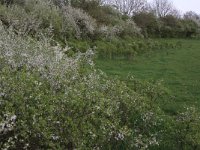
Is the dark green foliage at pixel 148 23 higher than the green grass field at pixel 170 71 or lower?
higher

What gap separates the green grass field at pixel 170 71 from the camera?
14946 millimetres

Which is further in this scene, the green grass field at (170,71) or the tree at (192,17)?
the tree at (192,17)

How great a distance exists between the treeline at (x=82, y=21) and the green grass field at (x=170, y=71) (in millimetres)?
3963

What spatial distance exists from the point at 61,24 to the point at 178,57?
346 inches

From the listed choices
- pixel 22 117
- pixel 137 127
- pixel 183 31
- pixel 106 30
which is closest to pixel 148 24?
pixel 183 31

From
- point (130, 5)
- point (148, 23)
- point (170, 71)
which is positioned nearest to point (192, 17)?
point (130, 5)

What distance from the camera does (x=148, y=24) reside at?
5153 cm

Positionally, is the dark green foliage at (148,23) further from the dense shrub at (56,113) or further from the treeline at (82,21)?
the dense shrub at (56,113)

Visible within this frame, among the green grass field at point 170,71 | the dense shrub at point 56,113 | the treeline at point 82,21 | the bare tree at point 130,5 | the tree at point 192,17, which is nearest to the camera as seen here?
the dense shrub at point 56,113

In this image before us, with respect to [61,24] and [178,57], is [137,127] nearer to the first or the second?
[61,24]

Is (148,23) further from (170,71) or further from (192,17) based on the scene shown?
(192,17)

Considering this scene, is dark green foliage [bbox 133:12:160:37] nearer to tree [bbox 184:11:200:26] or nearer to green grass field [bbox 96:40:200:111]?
tree [bbox 184:11:200:26]

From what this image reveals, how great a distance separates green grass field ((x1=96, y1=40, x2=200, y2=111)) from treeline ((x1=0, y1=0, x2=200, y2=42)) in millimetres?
3963

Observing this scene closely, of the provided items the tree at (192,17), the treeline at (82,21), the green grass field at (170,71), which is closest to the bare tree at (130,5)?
the tree at (192,17)
